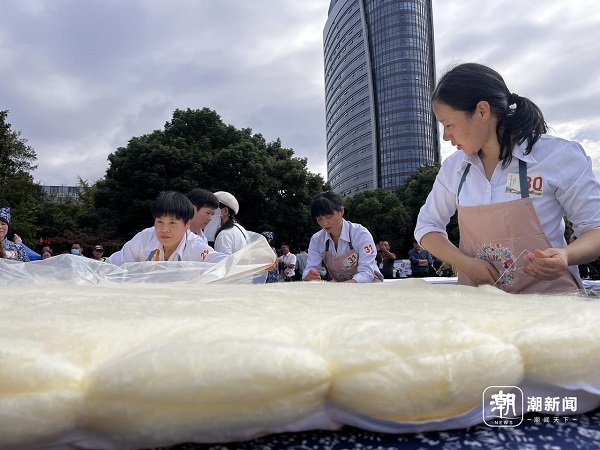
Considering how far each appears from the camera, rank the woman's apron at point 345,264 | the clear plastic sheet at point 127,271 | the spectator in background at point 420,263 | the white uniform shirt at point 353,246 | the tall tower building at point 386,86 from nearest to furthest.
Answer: the clear plastic sheet at point 127,271
the white uniform shirt at point 353,246
the woman's apron at point 345,264
the spectator in background at point 420,263
the tall tower building at point 386,86

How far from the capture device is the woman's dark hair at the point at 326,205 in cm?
258

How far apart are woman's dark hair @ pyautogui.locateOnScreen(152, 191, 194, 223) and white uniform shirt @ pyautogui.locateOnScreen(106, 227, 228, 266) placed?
0.37 ft

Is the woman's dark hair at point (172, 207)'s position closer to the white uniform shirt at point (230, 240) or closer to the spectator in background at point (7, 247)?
the white uniform shirt at point (230, 240)

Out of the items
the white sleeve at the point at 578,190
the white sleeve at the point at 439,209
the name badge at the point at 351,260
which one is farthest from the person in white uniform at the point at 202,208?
the white sleeve at the point at 578,190

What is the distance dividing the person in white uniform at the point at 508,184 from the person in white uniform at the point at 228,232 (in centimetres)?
164

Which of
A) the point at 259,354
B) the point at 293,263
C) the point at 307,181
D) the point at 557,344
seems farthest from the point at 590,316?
the point at 307,181

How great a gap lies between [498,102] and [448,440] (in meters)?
0.95

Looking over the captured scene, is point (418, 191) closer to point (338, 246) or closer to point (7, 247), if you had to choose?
point (7, 247)

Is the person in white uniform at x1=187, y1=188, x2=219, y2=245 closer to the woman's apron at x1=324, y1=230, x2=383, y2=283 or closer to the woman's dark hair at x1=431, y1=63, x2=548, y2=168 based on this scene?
the woman's apron at x1=324, y1=230, x2=383, y2=283

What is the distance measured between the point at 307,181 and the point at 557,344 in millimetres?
14349

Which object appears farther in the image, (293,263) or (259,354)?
(293,263)

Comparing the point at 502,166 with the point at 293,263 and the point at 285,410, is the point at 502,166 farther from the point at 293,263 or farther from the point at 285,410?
the point at 293,263

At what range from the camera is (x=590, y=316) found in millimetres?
450

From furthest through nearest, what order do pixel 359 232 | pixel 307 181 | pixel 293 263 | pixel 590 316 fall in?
pixel 307 181 < pixel 293 263 < pixel 359 232 < pixel 590 316
